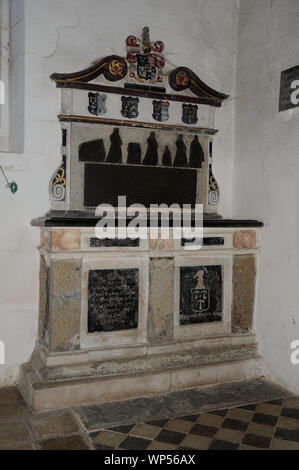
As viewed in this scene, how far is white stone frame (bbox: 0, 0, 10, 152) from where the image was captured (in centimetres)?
382

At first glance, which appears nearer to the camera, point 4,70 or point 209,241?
point 209,241

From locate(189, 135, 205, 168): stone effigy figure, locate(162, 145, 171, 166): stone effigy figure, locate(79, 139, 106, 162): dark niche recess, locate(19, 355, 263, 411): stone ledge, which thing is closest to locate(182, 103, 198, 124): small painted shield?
locate(189, 135, 205, 168): stone effigy figure

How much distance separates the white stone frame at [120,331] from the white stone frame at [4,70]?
1.39 m

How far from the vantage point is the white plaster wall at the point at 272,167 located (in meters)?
3.49

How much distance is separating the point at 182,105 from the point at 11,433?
285 centimetres

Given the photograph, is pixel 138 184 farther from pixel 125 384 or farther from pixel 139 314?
pixel 125 384

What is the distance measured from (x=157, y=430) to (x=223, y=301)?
126 centimetres

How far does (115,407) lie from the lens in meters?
3.10

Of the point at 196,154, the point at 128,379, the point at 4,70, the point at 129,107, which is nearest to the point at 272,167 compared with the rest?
the point at 196,154

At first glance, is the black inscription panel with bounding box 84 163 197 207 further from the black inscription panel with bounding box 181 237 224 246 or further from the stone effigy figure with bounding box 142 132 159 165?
the black inscription panel with bounding box 181 237 224 246

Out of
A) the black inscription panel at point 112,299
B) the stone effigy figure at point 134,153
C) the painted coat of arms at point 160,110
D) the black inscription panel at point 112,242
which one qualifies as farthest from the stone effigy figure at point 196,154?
the black inscription panel at point 112,299

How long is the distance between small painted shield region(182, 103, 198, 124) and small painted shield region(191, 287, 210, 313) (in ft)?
4.86

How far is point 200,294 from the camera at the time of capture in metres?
3.60

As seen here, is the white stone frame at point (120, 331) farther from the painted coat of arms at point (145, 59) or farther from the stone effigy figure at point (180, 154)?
the painted coat of arms at point (145, 59)
